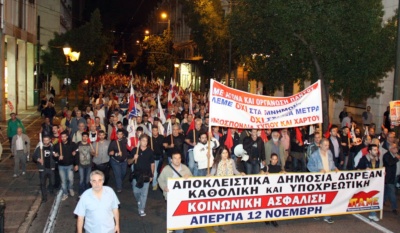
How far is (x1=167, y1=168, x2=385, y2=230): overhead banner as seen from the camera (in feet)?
27.8

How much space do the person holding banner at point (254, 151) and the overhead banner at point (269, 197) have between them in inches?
88.2

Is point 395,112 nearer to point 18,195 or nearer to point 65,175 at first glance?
point 65,175

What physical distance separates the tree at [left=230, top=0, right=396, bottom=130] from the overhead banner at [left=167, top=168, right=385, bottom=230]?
7.68m

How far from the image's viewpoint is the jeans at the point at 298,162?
13203mm

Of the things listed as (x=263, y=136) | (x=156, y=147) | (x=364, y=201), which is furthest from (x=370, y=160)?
(x=156, y=147)

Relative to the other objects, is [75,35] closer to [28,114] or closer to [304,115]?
[28,114]

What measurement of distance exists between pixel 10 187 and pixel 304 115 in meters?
7.43

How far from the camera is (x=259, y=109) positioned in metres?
9.45

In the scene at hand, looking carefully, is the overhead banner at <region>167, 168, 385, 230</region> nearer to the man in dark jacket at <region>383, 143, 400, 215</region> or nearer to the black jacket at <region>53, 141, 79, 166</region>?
the man in dark jacket at <region>383, 143, 400, 215</region>

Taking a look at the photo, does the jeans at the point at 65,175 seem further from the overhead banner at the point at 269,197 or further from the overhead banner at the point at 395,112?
the overhead banner at the point at 395,112

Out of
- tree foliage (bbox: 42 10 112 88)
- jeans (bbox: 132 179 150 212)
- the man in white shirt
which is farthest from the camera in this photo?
tree foliage (bbox: 42 10 112 88)

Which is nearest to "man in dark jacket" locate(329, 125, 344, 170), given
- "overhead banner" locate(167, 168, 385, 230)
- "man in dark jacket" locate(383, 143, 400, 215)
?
"man in dark jacket" locate(383, 143, 400, 215)

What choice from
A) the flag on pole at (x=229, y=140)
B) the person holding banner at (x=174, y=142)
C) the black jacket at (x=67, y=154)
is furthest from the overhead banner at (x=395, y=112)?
the black jacket at (x=67, y=154)

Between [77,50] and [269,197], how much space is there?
86.4 ft
